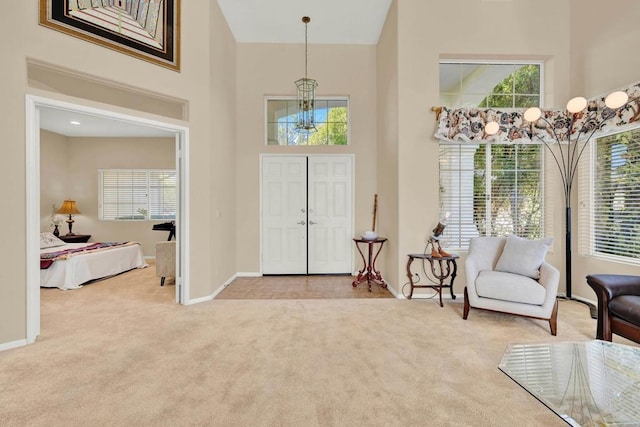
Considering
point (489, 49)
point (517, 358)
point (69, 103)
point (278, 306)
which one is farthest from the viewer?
point (489, 49)

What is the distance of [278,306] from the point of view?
3.86 m

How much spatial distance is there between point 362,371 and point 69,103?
3.51 metres

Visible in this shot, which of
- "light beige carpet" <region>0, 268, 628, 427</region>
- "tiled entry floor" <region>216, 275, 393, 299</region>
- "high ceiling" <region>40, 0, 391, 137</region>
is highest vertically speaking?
"high ceiling" <region>40, 0, 391, 137</region>

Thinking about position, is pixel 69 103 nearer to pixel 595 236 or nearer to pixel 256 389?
pixel 256 389

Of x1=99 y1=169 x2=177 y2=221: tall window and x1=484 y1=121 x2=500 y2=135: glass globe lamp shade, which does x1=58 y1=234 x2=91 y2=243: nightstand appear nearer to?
x1=99 y1=169 x2=177 y2=221: tall window

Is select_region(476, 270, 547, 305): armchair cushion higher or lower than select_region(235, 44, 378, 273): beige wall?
lower

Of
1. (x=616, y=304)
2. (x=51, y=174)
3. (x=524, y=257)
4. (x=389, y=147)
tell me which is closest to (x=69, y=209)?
(x=51, y=174)

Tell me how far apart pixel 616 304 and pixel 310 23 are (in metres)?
4.98

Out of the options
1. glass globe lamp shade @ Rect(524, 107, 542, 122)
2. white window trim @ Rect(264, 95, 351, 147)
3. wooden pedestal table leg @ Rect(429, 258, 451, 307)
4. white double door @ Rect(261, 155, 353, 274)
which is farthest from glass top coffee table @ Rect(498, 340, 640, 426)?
white window trim @ Rect(264, 95, 351, 147)

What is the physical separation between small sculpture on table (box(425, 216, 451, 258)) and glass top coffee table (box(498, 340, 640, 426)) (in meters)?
1.85

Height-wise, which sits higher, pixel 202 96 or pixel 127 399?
pixel 202 96

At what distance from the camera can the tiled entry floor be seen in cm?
432

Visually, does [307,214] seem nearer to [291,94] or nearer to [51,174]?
[291,94]

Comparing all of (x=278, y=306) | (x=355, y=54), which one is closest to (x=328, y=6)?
(x=355, y=54)
